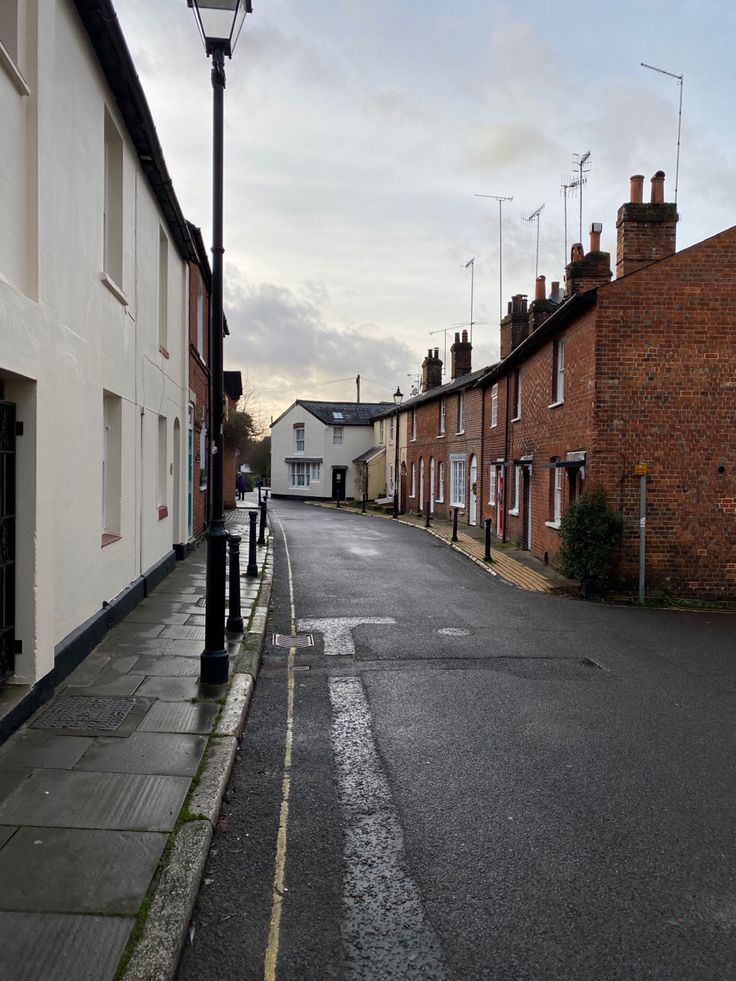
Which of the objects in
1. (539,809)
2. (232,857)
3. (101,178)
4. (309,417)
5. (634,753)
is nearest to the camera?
(232,857)

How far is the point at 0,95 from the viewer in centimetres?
531

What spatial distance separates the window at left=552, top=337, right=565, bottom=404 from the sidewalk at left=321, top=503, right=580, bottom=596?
12.3 ft

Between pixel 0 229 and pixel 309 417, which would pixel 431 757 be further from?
pixel 309 417

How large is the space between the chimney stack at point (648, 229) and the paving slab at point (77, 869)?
13.2 meters

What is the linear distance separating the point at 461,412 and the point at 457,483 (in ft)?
9.39

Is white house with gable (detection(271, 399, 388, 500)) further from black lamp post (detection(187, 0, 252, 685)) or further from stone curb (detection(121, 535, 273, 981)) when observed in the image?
stone curb (detection(121, 535, 273, 981))

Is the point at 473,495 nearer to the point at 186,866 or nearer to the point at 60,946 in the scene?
the point at 186,866

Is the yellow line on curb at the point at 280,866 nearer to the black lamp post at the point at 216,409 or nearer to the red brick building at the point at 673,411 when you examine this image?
the black lamp post at the point at 216,409

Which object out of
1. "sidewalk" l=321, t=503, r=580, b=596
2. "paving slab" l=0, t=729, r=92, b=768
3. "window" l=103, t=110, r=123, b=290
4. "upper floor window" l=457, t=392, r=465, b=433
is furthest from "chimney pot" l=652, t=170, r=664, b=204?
"upper floor window" l=457, t=392, r=465, b=433

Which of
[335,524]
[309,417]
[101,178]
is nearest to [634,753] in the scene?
[101,178]

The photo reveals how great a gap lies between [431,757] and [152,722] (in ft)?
7.07

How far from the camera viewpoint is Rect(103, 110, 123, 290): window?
30.8 feet

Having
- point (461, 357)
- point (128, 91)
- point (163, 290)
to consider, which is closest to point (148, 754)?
point (128, 91)

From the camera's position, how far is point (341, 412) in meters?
59.2
